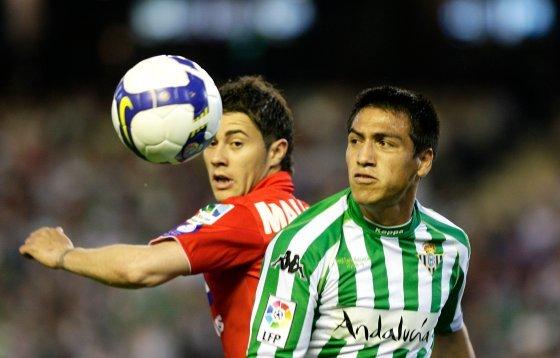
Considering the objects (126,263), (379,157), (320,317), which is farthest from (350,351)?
(126,263)

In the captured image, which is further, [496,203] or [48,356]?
[496,203]

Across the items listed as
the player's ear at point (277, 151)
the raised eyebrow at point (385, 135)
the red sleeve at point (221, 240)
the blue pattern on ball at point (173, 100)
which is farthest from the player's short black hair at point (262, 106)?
the raised eyebrow at point (385, 135)

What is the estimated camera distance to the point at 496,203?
43.7ft

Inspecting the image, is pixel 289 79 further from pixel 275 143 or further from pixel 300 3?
pixel 275 143

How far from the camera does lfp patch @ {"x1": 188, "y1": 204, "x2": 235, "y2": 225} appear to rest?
4.53 meters

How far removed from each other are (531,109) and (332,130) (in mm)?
2753

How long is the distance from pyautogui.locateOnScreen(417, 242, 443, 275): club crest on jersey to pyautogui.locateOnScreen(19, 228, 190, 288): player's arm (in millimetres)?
1002

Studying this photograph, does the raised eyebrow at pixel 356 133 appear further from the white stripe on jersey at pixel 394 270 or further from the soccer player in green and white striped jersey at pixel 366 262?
the white stripe on jersey at pixel 394 270

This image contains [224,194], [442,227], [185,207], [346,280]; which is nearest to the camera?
[346,280]

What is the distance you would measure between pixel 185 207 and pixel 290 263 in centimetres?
853

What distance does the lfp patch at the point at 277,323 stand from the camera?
429cm

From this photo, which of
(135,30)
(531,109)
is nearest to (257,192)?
(531,109)

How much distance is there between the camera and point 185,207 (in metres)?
12.8

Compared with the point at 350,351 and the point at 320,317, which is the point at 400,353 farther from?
the point at 320,317
